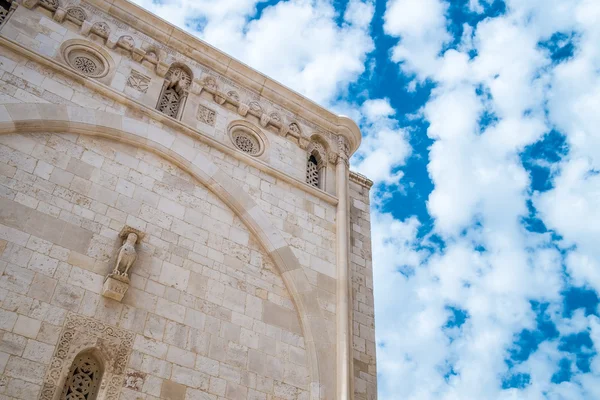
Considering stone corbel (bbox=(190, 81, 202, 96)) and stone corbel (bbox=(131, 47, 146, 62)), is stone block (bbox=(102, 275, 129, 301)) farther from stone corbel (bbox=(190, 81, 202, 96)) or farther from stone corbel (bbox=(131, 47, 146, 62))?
stone corbel (bbox=(131, 47, 146, 62))

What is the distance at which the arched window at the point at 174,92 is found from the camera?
12.1 m

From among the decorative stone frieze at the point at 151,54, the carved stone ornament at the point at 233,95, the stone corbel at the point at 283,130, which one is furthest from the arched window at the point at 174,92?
the stone corbel at the point at 283,130

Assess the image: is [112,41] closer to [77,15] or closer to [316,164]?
[77,15]

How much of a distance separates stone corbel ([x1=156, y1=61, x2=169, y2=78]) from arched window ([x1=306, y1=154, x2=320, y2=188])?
3663 mm

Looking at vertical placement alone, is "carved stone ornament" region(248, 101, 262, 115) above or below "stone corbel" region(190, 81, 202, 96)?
above

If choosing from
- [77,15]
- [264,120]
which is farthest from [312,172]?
[77,15]

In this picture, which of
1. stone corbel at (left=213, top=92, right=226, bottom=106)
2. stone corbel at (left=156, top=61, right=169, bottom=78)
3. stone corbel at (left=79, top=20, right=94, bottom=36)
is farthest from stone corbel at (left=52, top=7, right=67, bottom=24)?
stone corbel at (left=213, top=92, right=226, bottom=106)

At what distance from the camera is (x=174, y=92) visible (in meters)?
12.6

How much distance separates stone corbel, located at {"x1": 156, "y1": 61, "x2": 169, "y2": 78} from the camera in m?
12.4

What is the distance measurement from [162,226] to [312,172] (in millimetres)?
4374

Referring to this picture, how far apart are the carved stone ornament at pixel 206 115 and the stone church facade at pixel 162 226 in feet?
0.16

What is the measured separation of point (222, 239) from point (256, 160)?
2.17 m

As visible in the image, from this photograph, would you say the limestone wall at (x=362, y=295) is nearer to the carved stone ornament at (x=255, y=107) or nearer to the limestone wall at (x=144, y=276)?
the limestone wall at (x=144, y=276)

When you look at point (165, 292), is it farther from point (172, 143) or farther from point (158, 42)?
point (158, 42)
